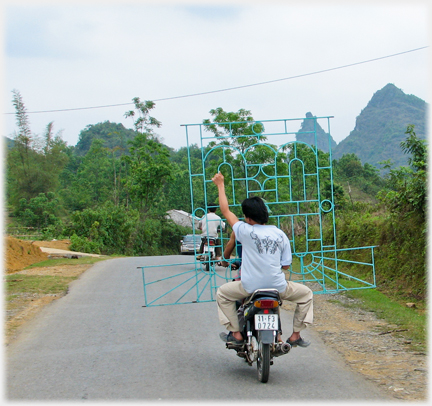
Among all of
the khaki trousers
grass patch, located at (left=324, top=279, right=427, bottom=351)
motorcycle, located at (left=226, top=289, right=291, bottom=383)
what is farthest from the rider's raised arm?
grass patch, located at (left=324, top=279, right=427, bottom=351)

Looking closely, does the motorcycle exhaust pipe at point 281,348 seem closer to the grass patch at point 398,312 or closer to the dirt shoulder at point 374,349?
the dirt shoulder at point 374,349

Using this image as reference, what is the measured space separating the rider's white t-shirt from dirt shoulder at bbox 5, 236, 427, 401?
1.29 meters

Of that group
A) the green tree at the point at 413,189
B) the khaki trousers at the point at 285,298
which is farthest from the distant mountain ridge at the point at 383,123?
the khaki trousers at the point at 285,298

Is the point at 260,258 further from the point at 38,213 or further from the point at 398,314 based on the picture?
the point at 38,213

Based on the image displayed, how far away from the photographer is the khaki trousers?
4.86 metres

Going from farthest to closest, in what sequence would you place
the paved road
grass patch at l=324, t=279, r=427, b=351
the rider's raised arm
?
grass patch at l=324, t=279, r=427, b=351 → the rider's raised arm → the paved road

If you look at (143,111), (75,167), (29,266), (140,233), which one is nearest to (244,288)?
(29,266)

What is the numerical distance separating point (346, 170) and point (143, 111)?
698 inches

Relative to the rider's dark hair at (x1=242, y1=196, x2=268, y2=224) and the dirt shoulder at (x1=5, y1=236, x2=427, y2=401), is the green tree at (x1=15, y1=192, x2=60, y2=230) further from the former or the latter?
the rider's dark hair at (x1=242, y1=196, x2=268, y2=224)

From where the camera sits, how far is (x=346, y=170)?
134 ft

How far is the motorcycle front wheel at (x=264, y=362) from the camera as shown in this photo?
14.6ft

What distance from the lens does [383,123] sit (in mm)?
88625

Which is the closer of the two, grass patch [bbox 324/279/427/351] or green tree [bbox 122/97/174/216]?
grass patch [bbox 324/279/427/351]

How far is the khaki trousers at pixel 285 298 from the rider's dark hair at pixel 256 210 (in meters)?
0.64
